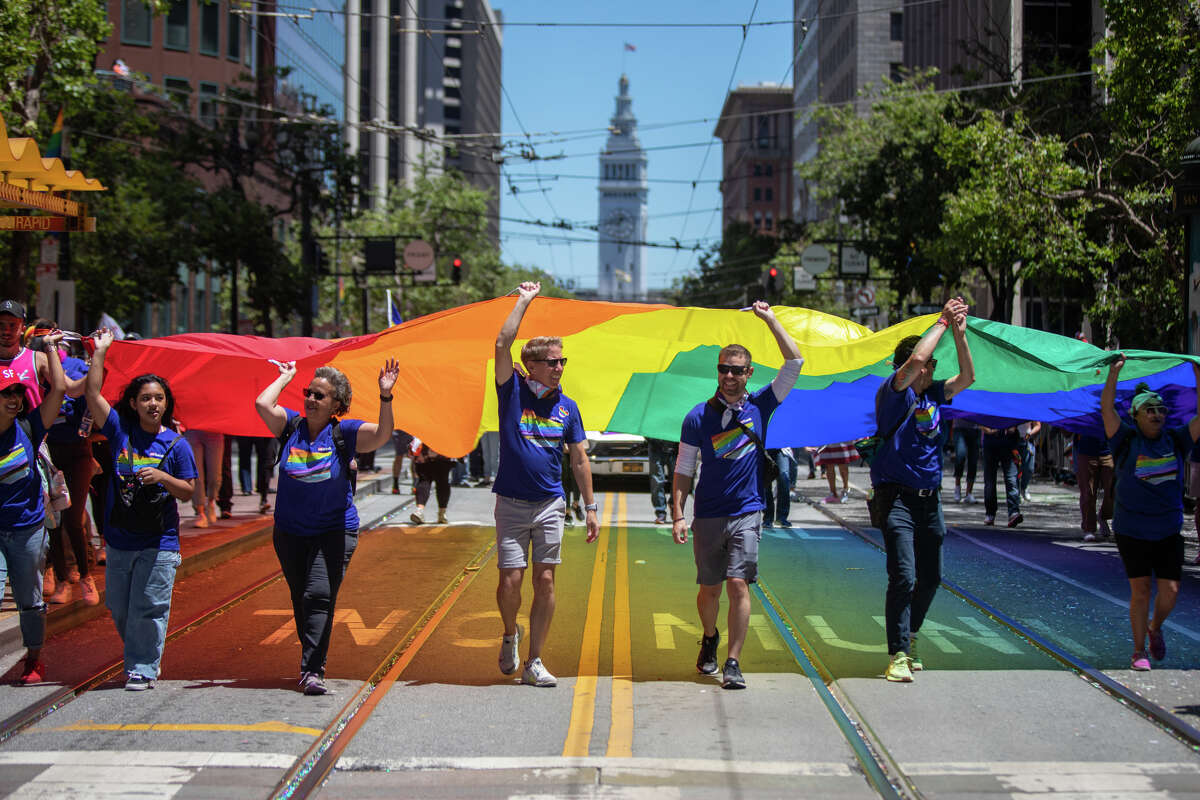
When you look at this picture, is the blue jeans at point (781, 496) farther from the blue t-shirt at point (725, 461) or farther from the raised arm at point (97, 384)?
the raised arm at point (97, 384)

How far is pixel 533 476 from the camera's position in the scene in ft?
24.1

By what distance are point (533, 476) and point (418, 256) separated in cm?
4347

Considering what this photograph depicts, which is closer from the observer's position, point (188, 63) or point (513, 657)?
point (513, 657)

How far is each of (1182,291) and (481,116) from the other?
5609 inches

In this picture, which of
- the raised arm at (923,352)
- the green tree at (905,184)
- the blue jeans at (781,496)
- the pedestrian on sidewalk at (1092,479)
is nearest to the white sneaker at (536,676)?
the raised arm at (923,352)

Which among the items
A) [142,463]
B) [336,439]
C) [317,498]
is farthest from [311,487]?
[142,463]

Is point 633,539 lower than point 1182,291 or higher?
lower

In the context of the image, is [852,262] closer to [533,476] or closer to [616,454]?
[616,454]

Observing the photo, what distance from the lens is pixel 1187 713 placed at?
6867 mm

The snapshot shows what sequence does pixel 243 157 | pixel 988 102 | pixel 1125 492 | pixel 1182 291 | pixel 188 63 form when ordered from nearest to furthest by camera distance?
pixel 1125 492 → pixel 1182 291 → pixel 988 102 → pixel 243 157 → pixel 188 63

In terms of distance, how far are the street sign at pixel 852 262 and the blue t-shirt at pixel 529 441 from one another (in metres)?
36.7

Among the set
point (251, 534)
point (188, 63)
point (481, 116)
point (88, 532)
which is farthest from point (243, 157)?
point (481, 116)

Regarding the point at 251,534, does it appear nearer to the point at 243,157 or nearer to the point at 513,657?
the point at 513,657

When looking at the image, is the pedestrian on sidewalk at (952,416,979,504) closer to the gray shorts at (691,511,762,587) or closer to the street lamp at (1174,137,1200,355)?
the street lamp at (1174,137,1200,355)
